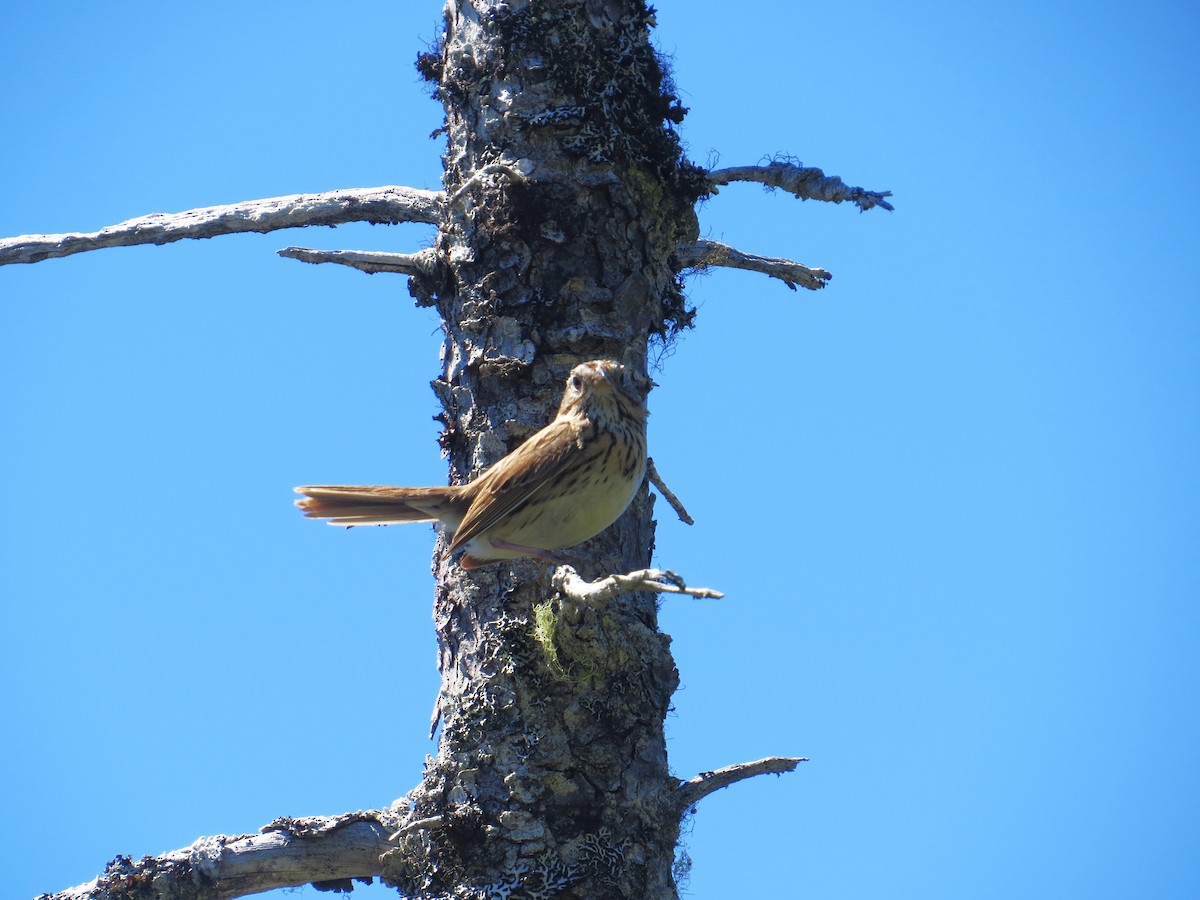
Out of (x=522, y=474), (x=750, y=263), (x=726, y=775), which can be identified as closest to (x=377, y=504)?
(x=522, y=474)

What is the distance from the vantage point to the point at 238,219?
208 inches

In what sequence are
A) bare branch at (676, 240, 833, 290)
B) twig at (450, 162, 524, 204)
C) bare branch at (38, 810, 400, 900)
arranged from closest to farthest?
1. bare branch at (38, 810, 400, 900)
2. twig at (450, 162, 524, 204)
3. bare branch at (676, 240, 833, 290)

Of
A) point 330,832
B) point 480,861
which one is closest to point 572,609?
point 480,861

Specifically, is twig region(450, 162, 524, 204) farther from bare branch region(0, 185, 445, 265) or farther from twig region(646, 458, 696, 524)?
twig region(646, 458, 696, 524)

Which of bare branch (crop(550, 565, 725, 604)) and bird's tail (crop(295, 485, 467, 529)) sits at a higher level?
bird's tail (crop(295, 485, 467, 529))

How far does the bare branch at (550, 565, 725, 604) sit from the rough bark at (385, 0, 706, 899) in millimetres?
474

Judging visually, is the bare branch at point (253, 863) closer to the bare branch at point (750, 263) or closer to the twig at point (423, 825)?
the twig at point (423, 825)

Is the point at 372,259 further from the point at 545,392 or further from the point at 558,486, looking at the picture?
the point at 558,486

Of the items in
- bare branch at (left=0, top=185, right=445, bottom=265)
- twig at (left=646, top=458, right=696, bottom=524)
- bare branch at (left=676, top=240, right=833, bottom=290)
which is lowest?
twig at (left=646, top=458, right=696, bottom=524)

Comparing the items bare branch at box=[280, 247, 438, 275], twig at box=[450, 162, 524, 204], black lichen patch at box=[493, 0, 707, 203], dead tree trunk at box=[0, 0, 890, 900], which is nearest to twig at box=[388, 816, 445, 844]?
dead tree trunk at box=[0, 0, 890, 900]

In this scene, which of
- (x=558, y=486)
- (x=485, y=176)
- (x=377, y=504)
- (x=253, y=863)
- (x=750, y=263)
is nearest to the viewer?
(x=253, y=863)

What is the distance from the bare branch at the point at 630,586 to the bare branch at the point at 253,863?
1.41 metres

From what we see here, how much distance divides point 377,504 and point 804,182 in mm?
2350

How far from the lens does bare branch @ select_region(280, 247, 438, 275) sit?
5.14 meters
